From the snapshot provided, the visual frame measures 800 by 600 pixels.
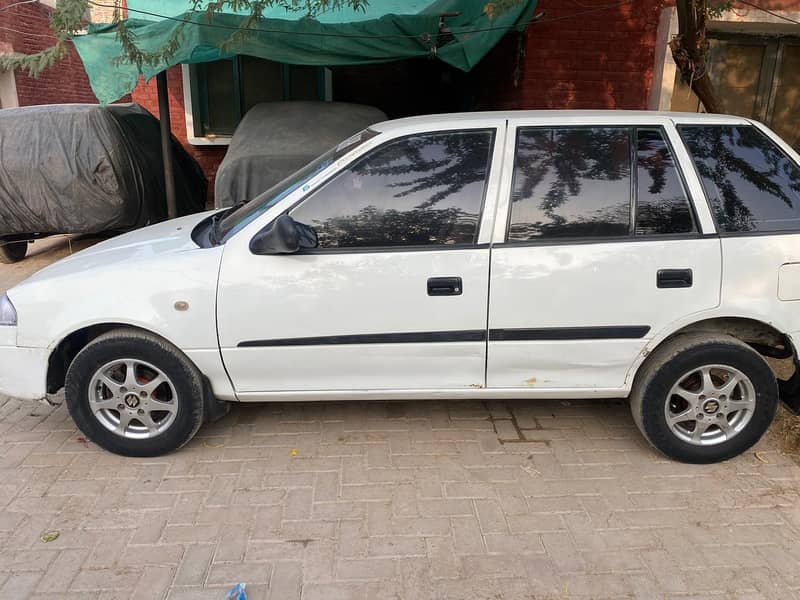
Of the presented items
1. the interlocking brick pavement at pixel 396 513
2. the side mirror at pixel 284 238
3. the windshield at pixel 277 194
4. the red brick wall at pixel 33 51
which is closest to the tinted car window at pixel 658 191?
the interlocking brick pavement at pixel 396 513

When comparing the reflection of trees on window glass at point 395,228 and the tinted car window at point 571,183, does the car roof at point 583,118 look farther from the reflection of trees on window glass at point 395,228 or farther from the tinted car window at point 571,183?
the reflection of trees on window glass at point 395,228

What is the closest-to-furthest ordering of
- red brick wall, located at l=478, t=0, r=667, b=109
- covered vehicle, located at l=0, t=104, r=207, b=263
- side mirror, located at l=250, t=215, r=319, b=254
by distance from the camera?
side mirror, located at l=250, t=215, r=319, b=254 < covered vehicle, located at l=0, t=104, r=207, b=263 < red brick wall, located at l=478, t=0, r=667, b=109

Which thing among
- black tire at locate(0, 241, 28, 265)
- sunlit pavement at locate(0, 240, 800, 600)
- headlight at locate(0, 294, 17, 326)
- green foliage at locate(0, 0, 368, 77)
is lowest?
sunlit pavement at locate(0, 240, 800, 600)

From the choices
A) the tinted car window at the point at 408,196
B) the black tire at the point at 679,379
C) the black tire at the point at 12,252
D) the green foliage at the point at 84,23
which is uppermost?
the green foliage at the point at 84,23

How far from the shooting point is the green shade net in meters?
5.67

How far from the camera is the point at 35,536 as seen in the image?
2822 millimetres

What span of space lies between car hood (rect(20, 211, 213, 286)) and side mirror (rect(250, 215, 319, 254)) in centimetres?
45

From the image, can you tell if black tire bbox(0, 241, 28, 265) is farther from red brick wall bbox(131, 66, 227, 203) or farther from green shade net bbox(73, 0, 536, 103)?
green shade net bbox(73, 0, 536, 103)

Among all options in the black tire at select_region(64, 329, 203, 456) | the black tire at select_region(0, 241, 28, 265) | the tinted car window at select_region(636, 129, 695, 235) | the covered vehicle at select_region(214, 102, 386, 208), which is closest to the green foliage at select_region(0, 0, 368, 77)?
the covered vehicle at select_region(214, 102, 386, 208)

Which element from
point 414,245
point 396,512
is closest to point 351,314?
point 414,245

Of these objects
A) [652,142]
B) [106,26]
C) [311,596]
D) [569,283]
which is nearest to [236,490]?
[311,596]

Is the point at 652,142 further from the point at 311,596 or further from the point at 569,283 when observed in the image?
the point at 311,596

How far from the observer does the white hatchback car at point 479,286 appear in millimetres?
3125

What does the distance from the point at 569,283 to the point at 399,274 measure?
87 cm
